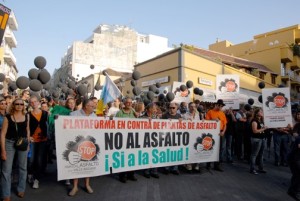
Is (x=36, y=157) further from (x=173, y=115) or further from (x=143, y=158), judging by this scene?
(x=173, y=115)

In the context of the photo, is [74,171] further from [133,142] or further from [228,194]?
A: [228,194]

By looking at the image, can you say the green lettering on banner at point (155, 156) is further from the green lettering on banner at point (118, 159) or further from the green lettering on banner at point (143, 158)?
the green lettering on banner at point (118, 159)

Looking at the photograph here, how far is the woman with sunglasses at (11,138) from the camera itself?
190 inches

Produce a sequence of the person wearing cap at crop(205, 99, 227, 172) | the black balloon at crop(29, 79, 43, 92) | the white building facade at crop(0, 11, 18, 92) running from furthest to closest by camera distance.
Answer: the white building facade at crop(0, 11, 18, 92)
the black balloon at crop(29, 79, 43, 92)
the person wearing cap at crop(205, 99, 227, 172)

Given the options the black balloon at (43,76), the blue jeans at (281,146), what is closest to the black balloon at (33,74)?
the black balloon at (43,76)

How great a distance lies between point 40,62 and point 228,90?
6926 millimetres

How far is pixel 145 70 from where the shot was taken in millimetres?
27938

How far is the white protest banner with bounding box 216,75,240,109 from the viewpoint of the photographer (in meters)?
11.4

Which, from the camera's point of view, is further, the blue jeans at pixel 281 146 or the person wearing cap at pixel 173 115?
the blue jeans at pixel 281 146

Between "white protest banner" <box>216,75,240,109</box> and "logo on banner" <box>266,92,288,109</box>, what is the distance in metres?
2.48

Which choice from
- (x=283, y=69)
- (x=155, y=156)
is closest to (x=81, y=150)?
(x=155, y=156)

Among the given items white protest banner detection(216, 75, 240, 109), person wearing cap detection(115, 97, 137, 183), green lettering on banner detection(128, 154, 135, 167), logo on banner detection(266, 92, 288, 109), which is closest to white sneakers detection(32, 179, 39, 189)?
person wearing cap detection(115, 97, 137, 183)

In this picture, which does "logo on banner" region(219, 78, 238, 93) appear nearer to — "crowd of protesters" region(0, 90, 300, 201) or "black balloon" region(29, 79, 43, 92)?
"crowd of protesters" region(0, 90, 300, 201)

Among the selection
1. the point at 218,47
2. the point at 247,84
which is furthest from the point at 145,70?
the point at 218,47
